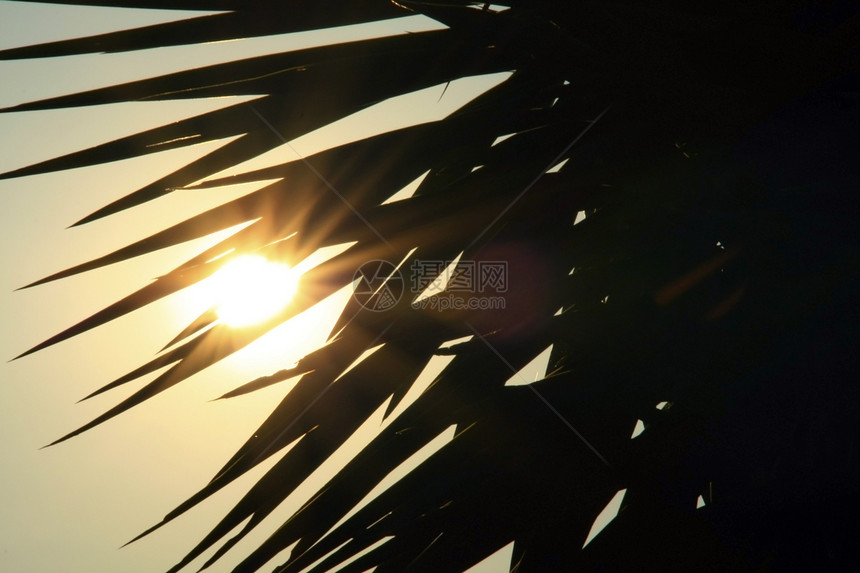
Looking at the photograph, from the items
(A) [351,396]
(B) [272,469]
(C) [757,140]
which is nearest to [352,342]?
(A) [351,396]

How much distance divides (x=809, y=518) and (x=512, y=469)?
306 millimetres

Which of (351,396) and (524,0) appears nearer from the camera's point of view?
(524,0)

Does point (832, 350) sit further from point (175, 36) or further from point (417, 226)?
point (175, 36)

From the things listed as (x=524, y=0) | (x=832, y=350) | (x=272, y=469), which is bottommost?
(x=832, y=350)

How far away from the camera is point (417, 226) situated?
0.77m

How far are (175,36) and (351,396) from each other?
0.53 metres

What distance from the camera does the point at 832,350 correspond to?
62cm

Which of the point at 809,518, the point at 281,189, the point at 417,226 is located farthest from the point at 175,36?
the point at 809,518

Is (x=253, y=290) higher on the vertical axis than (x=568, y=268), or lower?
higher

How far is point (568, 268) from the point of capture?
2.74 feet

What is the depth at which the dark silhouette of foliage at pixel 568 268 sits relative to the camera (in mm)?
604

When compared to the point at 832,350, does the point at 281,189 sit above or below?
above

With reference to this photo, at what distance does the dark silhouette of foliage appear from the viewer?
604 mm

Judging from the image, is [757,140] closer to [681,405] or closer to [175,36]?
[681,405]
